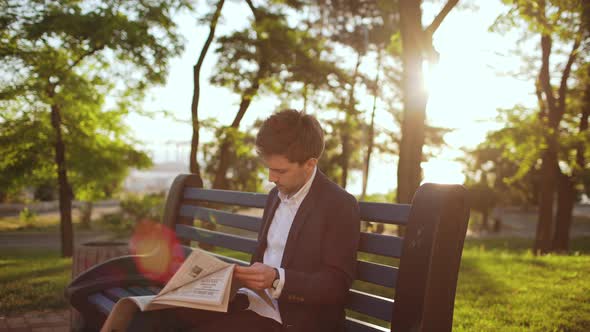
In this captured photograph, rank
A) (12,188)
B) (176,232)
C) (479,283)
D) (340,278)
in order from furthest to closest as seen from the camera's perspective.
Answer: (12,188) < (479,283) < (176,232) < (340,278)

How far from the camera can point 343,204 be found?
2.58m

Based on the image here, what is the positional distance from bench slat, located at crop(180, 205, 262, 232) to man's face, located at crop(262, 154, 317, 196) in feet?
2.27

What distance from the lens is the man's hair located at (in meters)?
2.61

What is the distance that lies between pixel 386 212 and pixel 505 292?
4.11 m

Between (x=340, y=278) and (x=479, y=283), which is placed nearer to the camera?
(x=340, y=278)

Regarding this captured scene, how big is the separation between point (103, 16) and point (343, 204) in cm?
1024

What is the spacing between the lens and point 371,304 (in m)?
2.55

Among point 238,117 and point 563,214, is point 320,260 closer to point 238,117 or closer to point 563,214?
point 238,117

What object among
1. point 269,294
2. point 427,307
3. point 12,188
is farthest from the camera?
point 12,188

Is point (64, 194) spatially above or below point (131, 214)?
above

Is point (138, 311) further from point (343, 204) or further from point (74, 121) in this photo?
point (74, 121)

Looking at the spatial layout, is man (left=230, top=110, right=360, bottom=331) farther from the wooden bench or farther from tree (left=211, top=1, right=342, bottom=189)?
tree (left=211, top=1, right=342, bottom=189)

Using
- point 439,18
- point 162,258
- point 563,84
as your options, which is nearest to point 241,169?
point 563,84

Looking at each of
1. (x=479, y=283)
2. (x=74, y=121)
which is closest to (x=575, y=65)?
(x=479, y=283)
